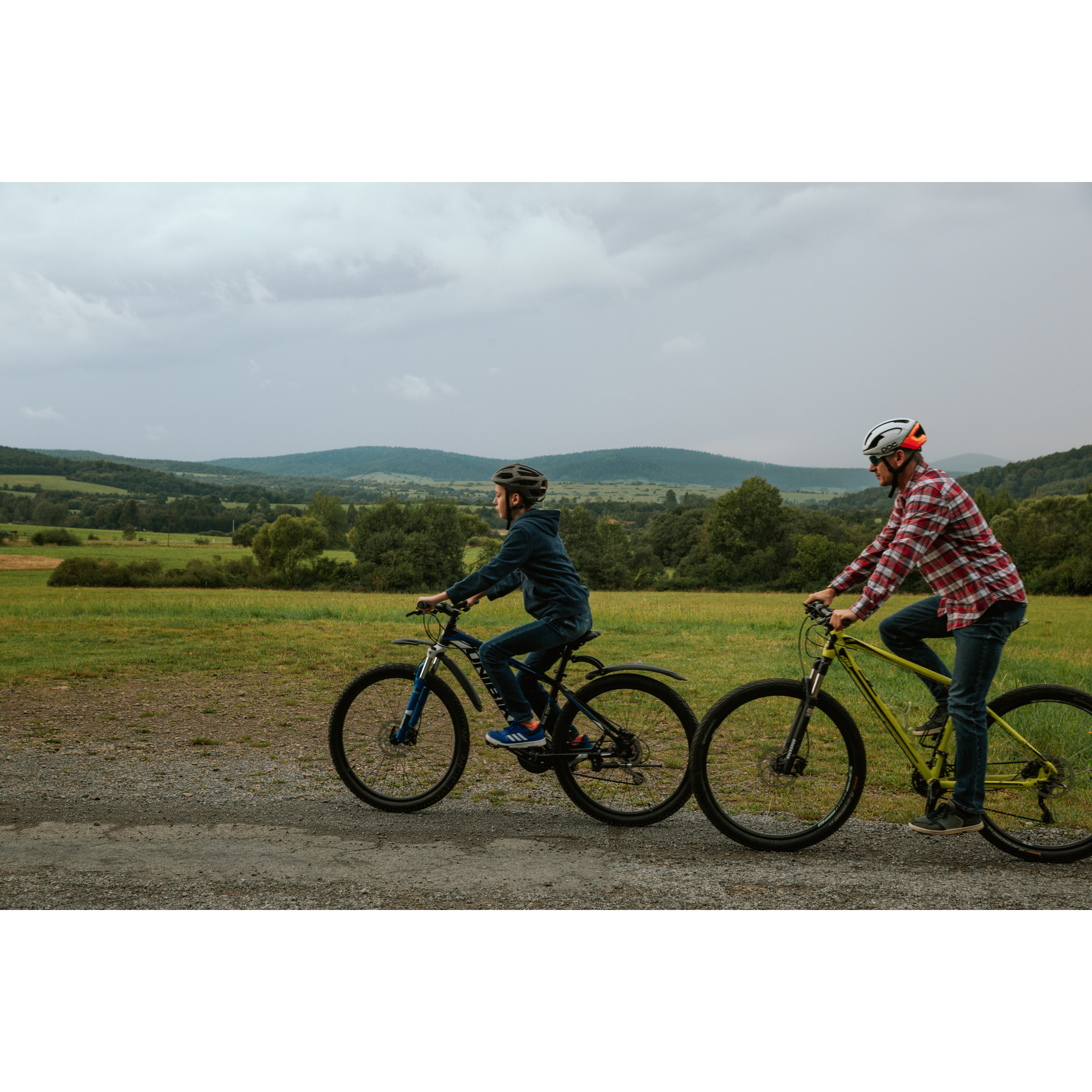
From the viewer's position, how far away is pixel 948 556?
3557 millimetres

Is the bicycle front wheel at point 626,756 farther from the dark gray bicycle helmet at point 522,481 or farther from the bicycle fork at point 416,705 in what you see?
the dark gray bicycle helmet at point 522,481

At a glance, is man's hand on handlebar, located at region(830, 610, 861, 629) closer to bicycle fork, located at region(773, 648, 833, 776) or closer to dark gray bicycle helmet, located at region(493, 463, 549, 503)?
bicycle fork, located at region(773, 648, 833, 776)

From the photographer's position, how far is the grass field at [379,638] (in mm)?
9219

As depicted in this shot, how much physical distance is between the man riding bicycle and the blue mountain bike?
3.51 ft

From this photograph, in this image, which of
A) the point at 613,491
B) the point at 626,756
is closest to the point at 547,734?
the point at 626,756

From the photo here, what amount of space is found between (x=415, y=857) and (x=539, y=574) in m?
1.48

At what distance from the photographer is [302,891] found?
3.23m

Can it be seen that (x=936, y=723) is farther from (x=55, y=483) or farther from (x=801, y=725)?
(x=55, y=483)

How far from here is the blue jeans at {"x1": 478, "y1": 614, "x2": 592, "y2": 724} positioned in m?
4.10

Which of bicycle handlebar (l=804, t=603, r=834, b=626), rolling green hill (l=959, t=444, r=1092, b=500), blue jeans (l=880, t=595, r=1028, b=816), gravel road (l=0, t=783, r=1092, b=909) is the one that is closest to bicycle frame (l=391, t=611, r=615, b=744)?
gravel road (l=0, t=783, r=1092, b=909)

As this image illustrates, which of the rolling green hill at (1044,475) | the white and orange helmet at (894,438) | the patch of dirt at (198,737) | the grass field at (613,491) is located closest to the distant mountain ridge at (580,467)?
the grass field at (613,491)

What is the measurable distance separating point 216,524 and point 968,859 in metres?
21.3

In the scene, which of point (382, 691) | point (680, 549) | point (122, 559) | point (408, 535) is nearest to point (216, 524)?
point (122, 559)

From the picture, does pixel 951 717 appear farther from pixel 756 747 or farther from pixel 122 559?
pixel 122 559
